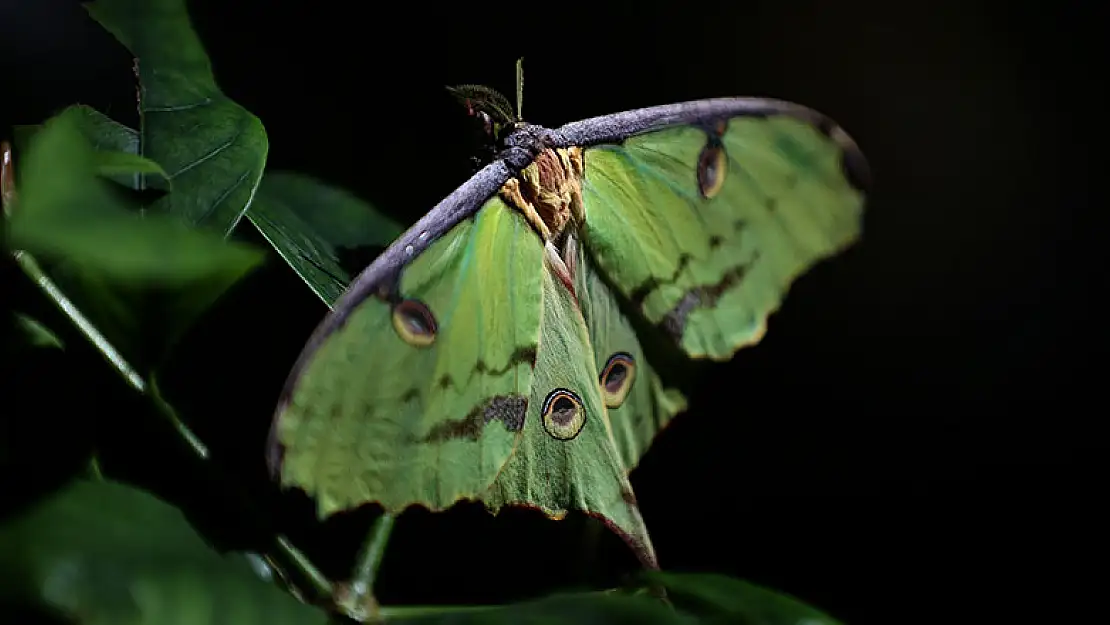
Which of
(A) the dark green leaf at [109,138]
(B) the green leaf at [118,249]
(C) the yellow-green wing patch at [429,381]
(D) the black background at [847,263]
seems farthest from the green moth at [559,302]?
(D) the black background at [847,263]

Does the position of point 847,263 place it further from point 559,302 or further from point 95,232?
point 95,232

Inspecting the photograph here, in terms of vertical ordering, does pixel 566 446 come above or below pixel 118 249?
below

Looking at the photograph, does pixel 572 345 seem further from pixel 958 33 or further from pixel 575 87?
pixel 958 33

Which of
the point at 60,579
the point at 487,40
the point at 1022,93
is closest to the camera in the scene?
the point at 60,579

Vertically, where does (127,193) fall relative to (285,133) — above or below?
above

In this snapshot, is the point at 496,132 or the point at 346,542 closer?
the point at 496,132

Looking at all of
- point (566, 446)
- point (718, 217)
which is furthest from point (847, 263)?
point (566, 446)

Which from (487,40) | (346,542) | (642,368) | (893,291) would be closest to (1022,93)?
(893,291)

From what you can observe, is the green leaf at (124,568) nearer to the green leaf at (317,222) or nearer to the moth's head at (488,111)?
the green leaf at (317,222)
